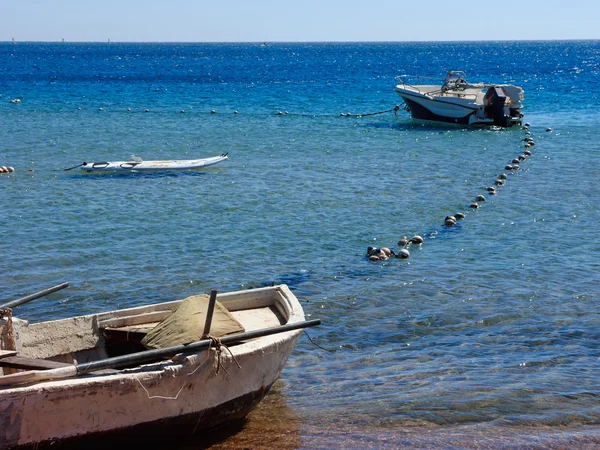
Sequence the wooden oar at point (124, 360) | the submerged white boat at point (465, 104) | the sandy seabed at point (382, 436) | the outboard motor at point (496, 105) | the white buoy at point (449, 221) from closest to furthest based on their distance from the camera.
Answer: the wooden oar at point (124, 360) → the sandy seabed at point (382, 436) → the white buoy at point (449, 221) → the outboard motor at point (496, 105) → the submerged white boat at point (465, 104)

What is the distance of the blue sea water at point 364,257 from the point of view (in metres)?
10.6

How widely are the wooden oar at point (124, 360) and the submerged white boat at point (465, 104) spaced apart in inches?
1201

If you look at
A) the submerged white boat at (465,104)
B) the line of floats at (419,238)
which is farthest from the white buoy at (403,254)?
the submerged white boat at (465,104)

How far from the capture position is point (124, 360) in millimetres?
8719

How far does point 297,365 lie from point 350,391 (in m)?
1.17

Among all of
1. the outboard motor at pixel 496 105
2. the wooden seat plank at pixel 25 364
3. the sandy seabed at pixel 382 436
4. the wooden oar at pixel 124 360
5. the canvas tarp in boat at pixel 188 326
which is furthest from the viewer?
the outboard motor at pixel 496 105

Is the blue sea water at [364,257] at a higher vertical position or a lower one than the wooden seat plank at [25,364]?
lower

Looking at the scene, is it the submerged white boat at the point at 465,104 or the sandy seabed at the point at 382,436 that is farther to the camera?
the submerged white boat at the point at 465,104

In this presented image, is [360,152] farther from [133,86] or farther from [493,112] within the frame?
[133,86]

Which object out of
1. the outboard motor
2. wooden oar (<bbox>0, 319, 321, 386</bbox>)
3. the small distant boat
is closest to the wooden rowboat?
wooden oar (<bbox>0, 319, 321, 386</bbox>)

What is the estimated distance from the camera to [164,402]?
9016 mm

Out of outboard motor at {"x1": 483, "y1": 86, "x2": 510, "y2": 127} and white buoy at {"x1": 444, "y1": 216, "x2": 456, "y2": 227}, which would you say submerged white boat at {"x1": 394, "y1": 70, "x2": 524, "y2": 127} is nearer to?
outboard motor at {"x1": 483, "y1": 86, "x2": 510, "y2": 127}

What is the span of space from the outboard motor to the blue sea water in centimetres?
137

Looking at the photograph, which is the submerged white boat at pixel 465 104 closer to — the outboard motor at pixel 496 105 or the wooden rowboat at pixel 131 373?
the outboard motor at pixel 496 105
